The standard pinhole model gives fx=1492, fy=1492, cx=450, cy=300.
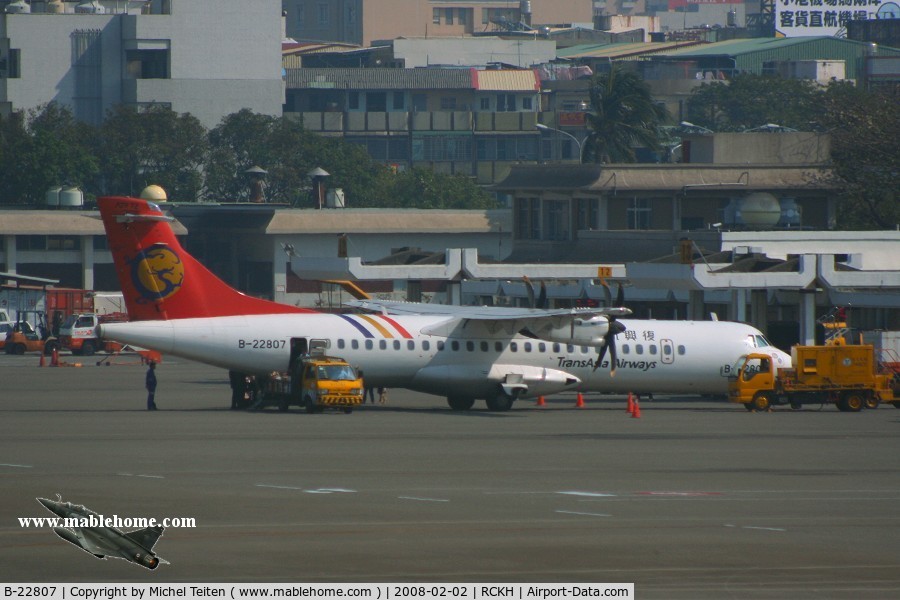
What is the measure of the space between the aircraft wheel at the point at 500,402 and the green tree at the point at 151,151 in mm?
73924

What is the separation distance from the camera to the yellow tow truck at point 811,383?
142 ft

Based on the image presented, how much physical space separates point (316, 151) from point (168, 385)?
68276mm

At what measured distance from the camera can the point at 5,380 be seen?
5391cm

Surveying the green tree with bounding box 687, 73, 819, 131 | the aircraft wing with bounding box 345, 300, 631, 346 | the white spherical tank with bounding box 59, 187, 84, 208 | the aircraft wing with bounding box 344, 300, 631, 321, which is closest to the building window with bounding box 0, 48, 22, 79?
the white spherical tank with bounding box 59, 187, 84, 208

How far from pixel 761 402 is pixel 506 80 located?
112323mm

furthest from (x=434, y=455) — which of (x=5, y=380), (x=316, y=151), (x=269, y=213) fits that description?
(x=316, y=151)

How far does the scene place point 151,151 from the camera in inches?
4397

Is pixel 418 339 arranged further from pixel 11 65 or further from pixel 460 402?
pixel 11 65

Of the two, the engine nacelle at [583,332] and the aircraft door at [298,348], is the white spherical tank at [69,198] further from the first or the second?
the engine nacelle at [583,332]

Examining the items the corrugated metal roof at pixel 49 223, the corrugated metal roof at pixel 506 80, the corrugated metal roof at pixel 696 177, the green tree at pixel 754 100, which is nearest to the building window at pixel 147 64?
the corrugated metal roof at pixel 49 223

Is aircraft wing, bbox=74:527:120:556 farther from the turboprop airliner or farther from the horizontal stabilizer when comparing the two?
the turboprop airliner

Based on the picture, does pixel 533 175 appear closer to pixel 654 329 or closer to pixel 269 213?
pixel 269 213

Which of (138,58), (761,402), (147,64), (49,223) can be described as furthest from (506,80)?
(761,402)

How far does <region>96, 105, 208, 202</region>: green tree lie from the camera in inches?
4377
